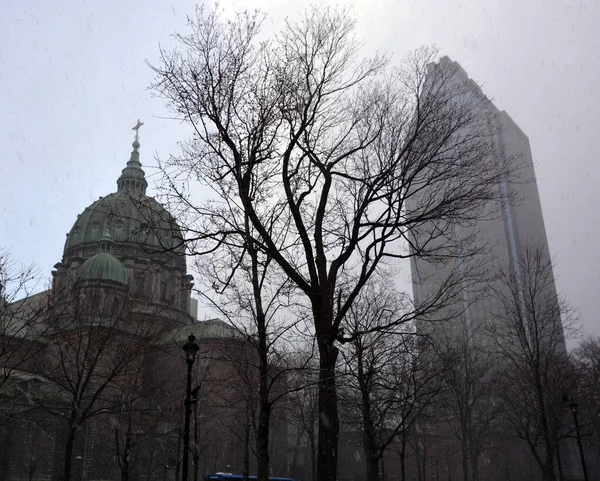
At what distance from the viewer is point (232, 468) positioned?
156ft

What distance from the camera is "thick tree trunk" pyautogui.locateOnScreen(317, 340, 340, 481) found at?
11.1m

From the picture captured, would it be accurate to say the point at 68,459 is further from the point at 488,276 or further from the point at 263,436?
the point at 488,276

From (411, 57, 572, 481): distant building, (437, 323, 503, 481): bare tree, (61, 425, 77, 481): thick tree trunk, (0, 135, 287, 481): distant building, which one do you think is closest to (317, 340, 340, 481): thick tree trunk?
(411, 57, 572, 481): distant building

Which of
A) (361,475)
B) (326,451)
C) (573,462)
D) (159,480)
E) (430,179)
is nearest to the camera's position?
(326,451)

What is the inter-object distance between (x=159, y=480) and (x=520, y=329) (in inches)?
1286

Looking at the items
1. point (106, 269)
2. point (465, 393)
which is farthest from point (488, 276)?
point (106, 269)

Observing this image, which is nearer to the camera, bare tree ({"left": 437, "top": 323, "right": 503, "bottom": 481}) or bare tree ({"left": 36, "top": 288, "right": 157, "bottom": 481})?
bare tree ({"left": 36, "top": 288, "right": 157, "bottom": 481})

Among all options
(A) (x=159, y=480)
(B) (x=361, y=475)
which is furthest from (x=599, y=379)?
(A) (x=159, y=480)

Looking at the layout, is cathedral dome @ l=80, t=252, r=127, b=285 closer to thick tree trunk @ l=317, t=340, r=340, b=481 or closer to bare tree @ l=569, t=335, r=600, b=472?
bare tree @ l=569, t=335, r=600, b=472

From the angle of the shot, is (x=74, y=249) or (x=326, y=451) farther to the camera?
(x=74, y=249)

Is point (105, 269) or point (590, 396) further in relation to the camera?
point (105, 269)

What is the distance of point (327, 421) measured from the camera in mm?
11336

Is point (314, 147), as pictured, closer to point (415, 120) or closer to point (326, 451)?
point (415, 120)

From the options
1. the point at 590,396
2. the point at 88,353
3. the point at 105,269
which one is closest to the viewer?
the point at 88,353
